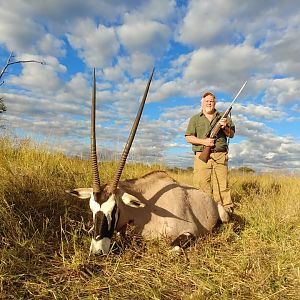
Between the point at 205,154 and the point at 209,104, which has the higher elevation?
the point at 209,104

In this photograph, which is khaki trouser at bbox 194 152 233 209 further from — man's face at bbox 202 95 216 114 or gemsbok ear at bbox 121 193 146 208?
gemsbok ear at bbox 121 193 146 208

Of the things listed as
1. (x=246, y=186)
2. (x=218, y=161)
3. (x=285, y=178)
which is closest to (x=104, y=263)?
(x=218, y=161)

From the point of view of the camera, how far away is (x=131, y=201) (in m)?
4.52

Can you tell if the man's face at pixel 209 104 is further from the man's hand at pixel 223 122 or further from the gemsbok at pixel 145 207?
the gemsbok at pixel 145 207

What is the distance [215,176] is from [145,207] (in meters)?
2.71

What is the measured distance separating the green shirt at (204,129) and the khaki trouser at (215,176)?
16cm

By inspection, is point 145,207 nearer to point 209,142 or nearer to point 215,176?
point 209,142

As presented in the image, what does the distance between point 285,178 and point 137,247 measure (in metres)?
8.82

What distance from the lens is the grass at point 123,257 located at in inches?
130

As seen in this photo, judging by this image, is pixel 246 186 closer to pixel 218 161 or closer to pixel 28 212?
pixel 218 161

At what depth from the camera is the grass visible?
3.31m

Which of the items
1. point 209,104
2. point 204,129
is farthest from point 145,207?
point 209,104

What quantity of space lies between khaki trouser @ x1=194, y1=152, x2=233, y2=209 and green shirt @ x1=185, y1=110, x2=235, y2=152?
160 millimetres

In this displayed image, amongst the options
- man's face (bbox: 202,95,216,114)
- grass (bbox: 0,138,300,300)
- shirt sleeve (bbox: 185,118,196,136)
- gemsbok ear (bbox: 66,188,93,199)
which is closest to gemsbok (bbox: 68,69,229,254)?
gemsbok ear (bbox: 66,188,93,199)
